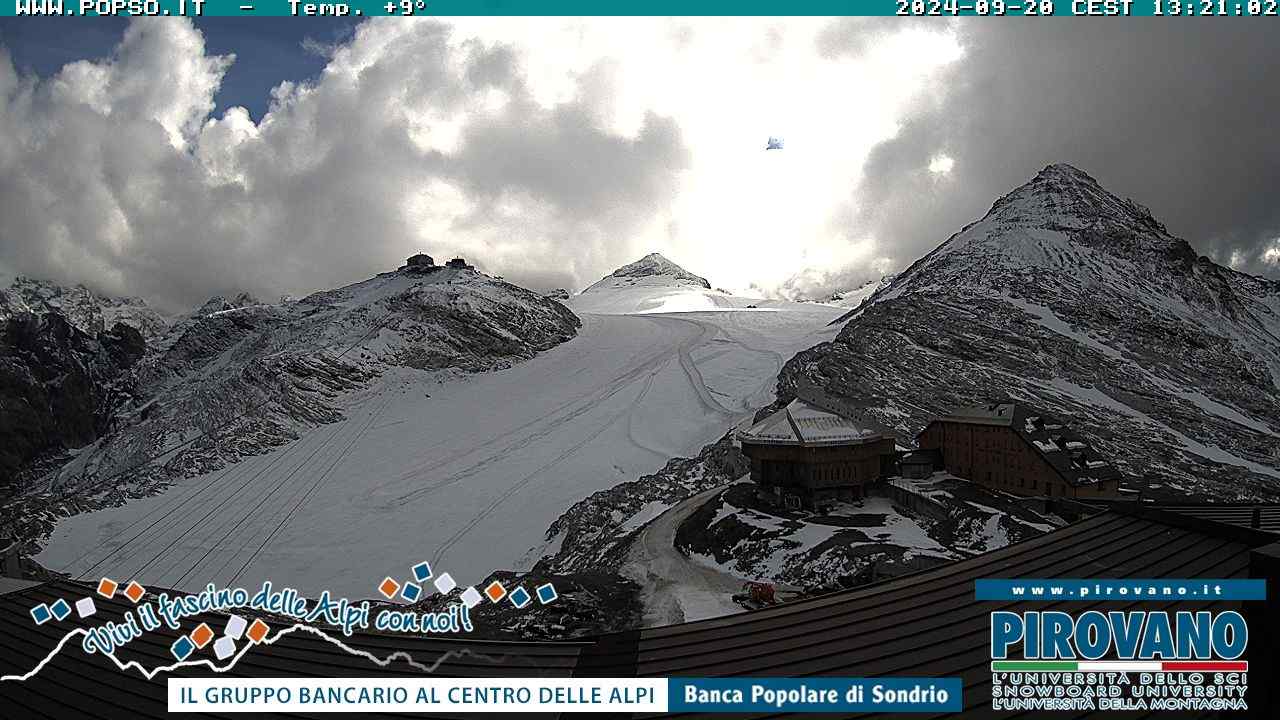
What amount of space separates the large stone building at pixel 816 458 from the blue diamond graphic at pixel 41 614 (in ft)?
107

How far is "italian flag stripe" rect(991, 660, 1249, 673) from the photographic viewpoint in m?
8.59

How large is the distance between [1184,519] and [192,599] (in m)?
17.4

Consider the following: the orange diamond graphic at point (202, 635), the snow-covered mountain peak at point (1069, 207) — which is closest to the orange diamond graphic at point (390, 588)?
the orange diamond graphic at point (202, 635)

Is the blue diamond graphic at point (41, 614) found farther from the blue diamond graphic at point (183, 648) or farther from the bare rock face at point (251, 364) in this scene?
the bare rock face at point (251, 364)

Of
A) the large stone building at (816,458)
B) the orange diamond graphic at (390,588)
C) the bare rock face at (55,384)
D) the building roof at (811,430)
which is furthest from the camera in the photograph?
the bare rock face at (55,384)

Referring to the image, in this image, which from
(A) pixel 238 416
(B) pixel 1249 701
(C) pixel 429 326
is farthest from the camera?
(C) pixel 429 326

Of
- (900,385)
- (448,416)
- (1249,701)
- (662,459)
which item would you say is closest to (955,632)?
(1249,701)

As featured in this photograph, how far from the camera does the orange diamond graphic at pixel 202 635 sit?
1019 cm

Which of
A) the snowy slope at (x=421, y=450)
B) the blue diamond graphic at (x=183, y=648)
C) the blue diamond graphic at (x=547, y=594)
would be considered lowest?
the snowy slope at (x=421, y=450)

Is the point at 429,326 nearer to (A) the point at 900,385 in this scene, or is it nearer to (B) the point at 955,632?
(A) the point at 900,385

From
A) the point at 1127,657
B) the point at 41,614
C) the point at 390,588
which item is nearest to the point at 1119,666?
the point at 1127,657

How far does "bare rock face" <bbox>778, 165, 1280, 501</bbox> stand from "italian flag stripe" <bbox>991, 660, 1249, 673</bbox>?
38900 millimetres

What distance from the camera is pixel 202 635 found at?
10.3m

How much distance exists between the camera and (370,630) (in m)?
11.1
